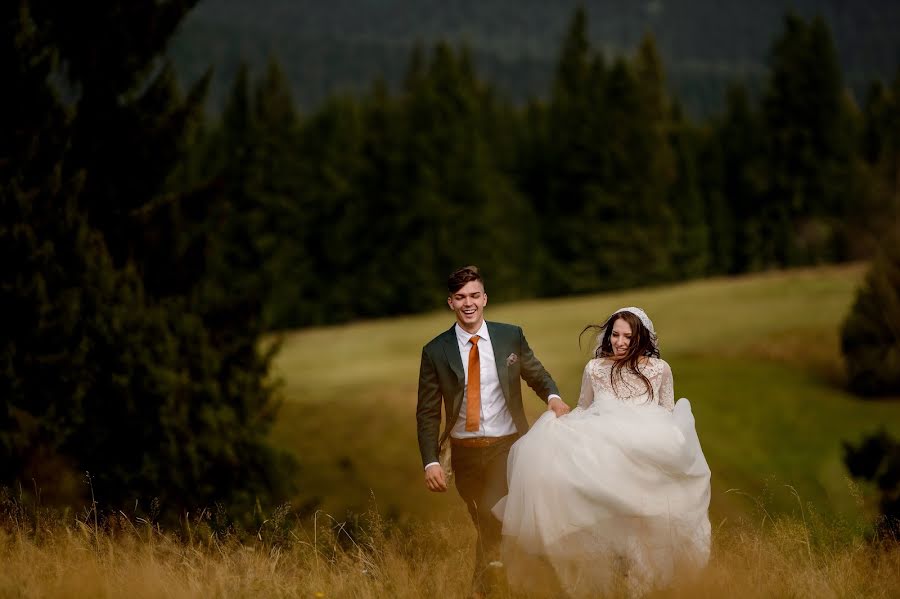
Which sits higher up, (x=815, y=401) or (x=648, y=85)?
(x=648, y=85)

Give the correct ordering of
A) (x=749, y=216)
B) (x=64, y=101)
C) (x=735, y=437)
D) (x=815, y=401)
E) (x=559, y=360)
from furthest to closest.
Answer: (x=749, y=216)
(x=559, y=360)
(x=815, y=401)
(x=735, y=437)
(x=64, y=101)

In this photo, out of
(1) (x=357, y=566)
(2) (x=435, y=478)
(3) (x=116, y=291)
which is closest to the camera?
(1) (x=357, y=566)

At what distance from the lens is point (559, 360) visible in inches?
938

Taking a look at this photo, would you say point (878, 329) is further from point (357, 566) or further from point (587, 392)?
point (357, 566)

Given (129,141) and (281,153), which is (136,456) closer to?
(129,141)

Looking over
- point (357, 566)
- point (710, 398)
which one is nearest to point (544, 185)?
point (710, 398)

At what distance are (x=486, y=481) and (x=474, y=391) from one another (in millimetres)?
548

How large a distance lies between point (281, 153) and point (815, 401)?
32308 millimetres

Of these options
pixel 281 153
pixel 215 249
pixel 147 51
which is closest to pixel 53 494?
pixel 215 249

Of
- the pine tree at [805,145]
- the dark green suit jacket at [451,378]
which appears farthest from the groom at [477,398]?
the pine tree at [805,145]

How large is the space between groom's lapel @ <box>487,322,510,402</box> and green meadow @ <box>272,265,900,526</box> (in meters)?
6.06

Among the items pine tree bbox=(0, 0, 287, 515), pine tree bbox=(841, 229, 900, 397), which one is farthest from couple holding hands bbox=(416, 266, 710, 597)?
pine tree bbox=(841, 229, 900, 397)

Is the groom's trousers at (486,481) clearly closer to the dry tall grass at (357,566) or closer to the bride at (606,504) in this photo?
the dry tall grass at (357,566)

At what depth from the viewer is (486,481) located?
5672 mm
